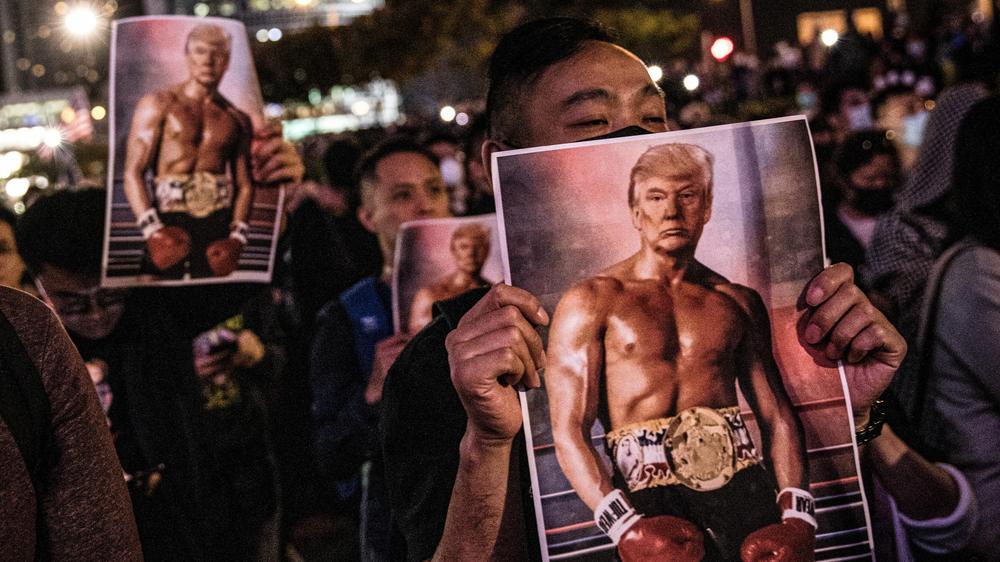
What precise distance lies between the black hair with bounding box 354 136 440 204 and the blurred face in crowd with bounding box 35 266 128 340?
121 centimetres

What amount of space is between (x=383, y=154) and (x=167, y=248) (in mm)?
1555

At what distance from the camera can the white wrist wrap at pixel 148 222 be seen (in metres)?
2.72

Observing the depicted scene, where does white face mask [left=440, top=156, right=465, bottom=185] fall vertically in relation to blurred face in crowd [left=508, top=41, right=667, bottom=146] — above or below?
above

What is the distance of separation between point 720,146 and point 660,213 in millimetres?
120

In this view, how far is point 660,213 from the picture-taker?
1.42 meters

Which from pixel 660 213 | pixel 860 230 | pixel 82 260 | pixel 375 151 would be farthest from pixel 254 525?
pixel 860 230

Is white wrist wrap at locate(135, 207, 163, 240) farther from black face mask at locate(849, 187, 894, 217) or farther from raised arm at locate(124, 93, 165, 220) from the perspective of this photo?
black face mask at locate(849, 187, 894, 217)

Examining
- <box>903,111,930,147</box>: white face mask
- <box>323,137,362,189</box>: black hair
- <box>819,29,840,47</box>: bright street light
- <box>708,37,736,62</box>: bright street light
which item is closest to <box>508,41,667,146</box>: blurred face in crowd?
<box>323,137,362,189</box>: black hair

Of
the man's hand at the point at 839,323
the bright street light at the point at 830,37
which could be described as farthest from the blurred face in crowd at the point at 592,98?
the bright street light at the point at 830,37

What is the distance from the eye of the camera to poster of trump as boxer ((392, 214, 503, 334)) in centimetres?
318

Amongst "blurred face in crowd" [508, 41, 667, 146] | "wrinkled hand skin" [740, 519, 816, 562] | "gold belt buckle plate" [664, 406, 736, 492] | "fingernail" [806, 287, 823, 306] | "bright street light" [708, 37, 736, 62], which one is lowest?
"wrinkled hand skin" [740, 519, 816, 562]

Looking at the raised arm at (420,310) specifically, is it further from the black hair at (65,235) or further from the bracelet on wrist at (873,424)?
the bracelet on wrist at (873,424)

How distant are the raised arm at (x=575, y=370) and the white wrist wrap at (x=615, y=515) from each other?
0.06 metres

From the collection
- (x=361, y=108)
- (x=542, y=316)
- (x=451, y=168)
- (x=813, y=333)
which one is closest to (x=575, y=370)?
(x=542, y=316)
